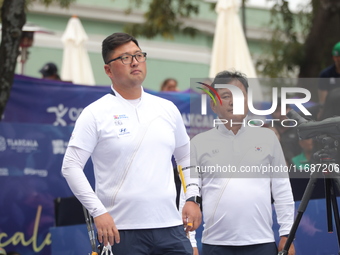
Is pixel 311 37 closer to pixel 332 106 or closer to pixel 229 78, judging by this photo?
pixel 332 106

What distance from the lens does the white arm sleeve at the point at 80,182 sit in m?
4.51

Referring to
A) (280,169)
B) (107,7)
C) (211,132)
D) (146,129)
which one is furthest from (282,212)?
(107,7)

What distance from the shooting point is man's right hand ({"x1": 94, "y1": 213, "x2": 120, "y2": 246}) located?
443 cm

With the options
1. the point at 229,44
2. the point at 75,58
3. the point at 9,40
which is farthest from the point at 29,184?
the point at 75,58

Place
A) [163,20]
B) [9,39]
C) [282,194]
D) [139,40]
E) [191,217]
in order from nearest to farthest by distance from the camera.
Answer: [191,217]
[282,194]
[9,39]
[163,20]
[139,40]

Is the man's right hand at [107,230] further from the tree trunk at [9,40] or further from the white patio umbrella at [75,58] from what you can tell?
the white patio umbrella at [75,58]

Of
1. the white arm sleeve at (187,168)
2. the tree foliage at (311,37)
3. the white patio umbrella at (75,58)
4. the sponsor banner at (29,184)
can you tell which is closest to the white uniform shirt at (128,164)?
the white arm sleeve at (187,168)

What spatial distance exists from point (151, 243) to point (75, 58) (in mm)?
9725

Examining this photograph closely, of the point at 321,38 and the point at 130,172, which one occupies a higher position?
the point at 321,38

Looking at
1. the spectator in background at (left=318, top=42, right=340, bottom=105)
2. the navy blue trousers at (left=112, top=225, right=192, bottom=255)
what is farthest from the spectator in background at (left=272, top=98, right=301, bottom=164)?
the navy blue trousers at (left=112, top=225, right=192, bottom=255)

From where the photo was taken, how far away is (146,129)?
4727 millimetres

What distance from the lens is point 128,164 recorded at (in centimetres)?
463

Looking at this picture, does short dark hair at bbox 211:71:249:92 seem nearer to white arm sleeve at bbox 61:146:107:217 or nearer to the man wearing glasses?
the man wearing glasses

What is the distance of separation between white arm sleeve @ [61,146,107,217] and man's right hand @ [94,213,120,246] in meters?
0.04
